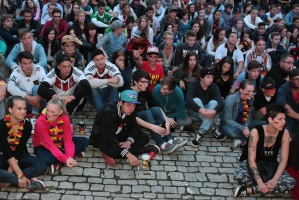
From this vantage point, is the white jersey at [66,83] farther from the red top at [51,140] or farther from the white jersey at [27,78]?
the red top at [51,140]

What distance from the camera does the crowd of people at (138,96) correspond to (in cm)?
493

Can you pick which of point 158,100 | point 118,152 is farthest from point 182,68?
point 118,152

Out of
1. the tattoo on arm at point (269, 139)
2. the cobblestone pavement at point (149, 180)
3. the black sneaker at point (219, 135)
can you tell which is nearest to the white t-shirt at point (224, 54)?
the black sneaker at point (219, 135)

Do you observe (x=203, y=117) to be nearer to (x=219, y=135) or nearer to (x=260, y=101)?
(x=219, y=135)

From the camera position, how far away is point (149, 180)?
16.9 ft

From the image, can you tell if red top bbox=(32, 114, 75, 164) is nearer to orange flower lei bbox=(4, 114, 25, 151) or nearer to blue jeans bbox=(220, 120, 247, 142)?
orange flower lei bbox=(4, 114, 25, 151)

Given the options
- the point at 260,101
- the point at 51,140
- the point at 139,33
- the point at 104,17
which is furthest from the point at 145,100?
the point at 104,17

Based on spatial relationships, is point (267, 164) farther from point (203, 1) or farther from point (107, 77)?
point (203, 1)

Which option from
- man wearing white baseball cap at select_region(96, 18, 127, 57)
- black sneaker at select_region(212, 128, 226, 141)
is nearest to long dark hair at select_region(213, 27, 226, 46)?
man wearing white baseball cap at select_region(96, 18, 127, 57)

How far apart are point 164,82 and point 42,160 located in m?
2.36

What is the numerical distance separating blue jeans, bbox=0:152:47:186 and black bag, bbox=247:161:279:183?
Answer: 109 inches

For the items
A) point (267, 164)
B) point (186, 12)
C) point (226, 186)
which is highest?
point (186, 12)

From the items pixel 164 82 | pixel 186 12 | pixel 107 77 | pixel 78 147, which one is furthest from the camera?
pixel 186 12

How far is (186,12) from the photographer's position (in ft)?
35.5
